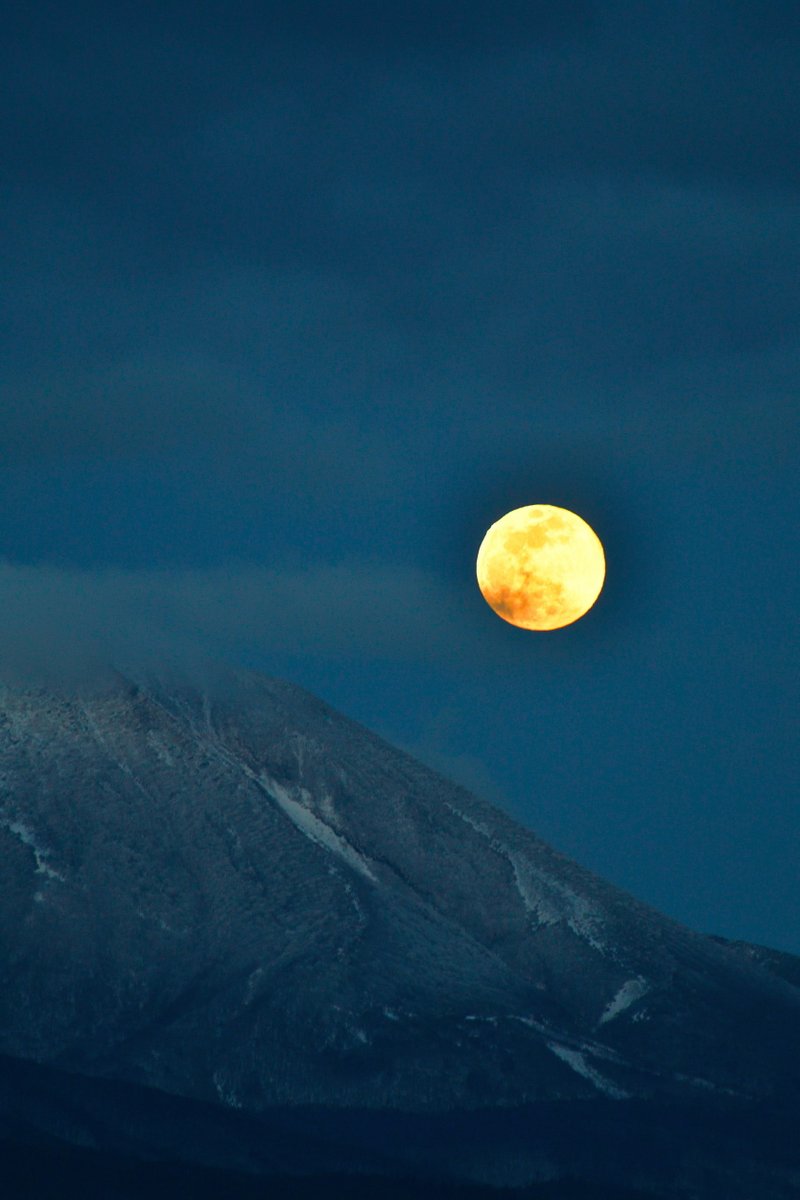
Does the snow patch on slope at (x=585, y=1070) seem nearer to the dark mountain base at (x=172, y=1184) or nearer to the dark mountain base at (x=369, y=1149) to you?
the dark mountain base at (x=369, y=1149)

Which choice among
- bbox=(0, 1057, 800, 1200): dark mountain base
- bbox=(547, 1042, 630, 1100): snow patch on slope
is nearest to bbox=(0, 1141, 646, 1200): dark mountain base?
bbox=(0, 1057, 800, 1200): dark mountain base

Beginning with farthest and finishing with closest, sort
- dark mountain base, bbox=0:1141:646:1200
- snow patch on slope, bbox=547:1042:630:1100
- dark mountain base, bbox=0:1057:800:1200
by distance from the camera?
snow patch on slope, bbox=547:1042:630:1100, dark mountain base, bbox=0:1057:800:1200, dark mountain base, bbox=0:1141:646:1200

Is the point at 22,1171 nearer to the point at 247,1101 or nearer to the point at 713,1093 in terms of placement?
the point at 247,1101

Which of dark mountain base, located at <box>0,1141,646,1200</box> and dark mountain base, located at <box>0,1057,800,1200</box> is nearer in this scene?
dark mountain base, located at <box>0,1141,646,1200</box>

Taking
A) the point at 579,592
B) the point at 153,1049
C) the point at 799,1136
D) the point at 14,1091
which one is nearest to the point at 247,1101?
the point at 153,1049

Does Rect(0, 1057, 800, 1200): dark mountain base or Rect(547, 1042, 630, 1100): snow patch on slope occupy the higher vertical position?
Rect(547, 1042, 630, 1100): snow patch on slope

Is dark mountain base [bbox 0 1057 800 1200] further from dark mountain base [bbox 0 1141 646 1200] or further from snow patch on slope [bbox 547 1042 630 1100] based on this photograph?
snow patch on slope [bbox 547 1042 630 1100]

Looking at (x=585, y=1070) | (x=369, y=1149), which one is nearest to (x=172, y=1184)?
(x=369, y=1149)

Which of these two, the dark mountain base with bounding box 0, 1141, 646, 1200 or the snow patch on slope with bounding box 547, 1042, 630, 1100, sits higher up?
the snow patch on slope with bounding box 547, 1042, 630, 1100

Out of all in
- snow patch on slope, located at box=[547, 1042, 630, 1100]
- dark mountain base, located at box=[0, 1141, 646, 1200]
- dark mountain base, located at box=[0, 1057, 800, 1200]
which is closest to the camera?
dark mountain base, located at box=[0, 1141, 646, 1200]

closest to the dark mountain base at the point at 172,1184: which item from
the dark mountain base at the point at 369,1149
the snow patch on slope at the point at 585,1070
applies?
the dark mountain base at the point at 369,1149

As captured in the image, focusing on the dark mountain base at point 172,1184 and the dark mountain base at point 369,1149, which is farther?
the dark mountain base at point 369,1149

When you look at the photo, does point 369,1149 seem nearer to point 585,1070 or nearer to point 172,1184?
point 172,1184

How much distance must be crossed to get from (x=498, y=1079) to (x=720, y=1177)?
85.5ft
